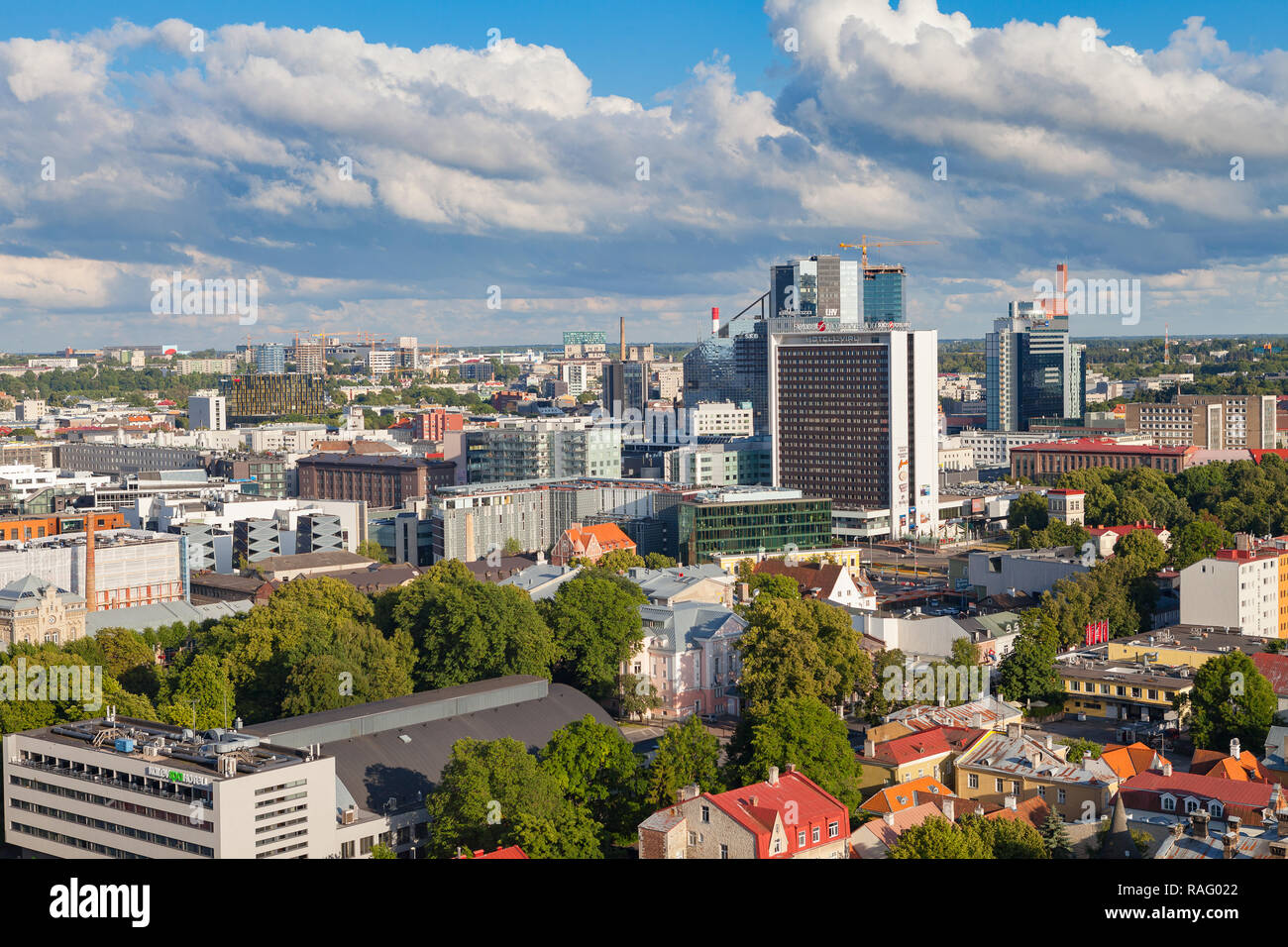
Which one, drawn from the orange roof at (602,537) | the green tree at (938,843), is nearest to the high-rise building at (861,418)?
the orange roof at (602,537)

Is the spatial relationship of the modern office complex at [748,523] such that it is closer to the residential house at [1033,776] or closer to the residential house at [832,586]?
the residential house at [832,586]

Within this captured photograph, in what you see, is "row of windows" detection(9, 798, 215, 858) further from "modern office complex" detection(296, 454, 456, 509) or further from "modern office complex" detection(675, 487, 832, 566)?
"modern office complex" detection(296, 454, 456, 509)

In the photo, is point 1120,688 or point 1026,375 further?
point 1026,375

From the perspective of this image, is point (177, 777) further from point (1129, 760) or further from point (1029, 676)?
point (1029, 676)

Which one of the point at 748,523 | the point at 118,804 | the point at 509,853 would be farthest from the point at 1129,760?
the point at 748,523

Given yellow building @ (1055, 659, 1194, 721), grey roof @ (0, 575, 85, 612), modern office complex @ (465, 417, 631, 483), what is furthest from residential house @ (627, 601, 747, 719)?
modern office complex @ (465, 417, 631, 483)

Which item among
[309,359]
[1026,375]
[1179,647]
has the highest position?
[309,359]
